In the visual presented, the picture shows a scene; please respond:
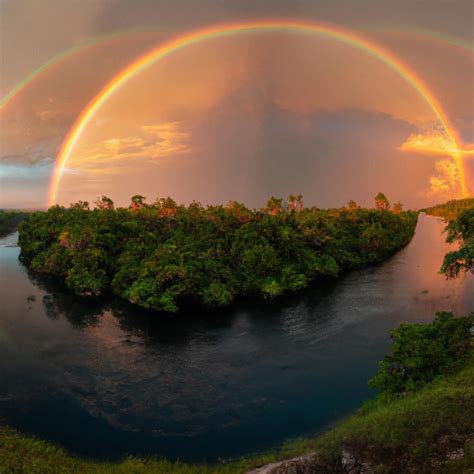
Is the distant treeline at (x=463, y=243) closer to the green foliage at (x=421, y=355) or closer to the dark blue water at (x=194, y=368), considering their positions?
the green foliage at (x=421, y=355)

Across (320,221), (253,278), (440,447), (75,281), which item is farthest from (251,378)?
(320,221)

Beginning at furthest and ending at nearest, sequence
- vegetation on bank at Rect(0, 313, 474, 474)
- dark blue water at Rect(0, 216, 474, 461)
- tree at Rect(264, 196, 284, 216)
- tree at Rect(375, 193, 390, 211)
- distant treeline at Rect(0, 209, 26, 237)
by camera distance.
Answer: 1. distant treeline at Rect(0, 209, 26, 237)
2. tree at Rect(375, 193, 390, 211)
3. tree at Rect(264, 196, 284, 216)
4. dark blue water at Rect(0, 216, 474, 461)
5. vegetation on bank at Rect(0, 313, 474, 474)

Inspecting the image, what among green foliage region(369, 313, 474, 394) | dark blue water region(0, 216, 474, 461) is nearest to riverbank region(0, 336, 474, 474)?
green foliage region(369, 313, 474, 394)

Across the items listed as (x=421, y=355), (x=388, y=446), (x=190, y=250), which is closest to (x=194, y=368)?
(x=421, y=355)

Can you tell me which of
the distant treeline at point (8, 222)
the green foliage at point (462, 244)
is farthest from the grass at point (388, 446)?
the distant treeline at point (8, 222)

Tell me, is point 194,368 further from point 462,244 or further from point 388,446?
point 462,244

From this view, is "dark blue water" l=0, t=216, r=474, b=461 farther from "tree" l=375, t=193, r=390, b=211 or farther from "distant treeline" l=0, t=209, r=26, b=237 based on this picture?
"distant treeline" l=0, t=209, r=26, b=237
